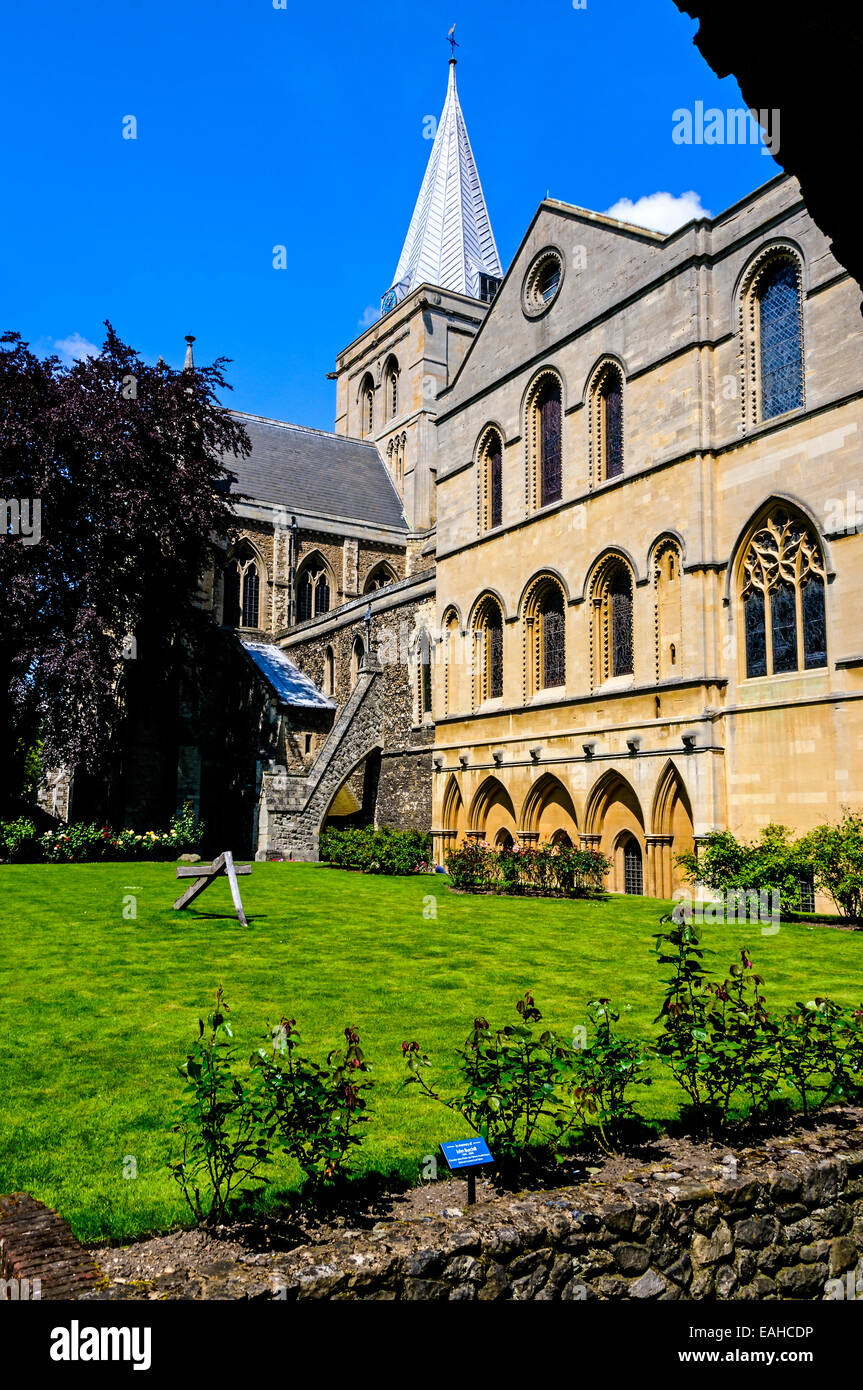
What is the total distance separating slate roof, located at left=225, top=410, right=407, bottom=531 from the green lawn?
2872 cm

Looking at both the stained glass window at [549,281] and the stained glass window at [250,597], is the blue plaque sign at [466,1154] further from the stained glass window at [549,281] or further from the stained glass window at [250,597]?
the stained glass window at [250,597]

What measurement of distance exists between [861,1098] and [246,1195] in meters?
3.87

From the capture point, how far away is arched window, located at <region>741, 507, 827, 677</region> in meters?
16.8

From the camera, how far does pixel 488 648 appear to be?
26.4 m

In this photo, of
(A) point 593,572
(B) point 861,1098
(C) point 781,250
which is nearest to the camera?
(B) point 861,1098

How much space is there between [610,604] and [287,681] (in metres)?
14.5

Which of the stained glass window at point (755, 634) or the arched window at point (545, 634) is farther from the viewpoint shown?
the arched window at point (545, 634)

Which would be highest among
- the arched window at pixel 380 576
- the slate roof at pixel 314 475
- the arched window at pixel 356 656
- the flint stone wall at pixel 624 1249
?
the slate roof at pixel 314 475

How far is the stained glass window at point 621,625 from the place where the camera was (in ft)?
69.5

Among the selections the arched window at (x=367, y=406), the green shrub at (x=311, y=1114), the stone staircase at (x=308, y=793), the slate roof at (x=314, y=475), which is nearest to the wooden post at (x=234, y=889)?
the green shrub at (x=311, y=1114)

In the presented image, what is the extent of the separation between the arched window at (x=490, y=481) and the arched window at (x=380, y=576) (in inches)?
730
